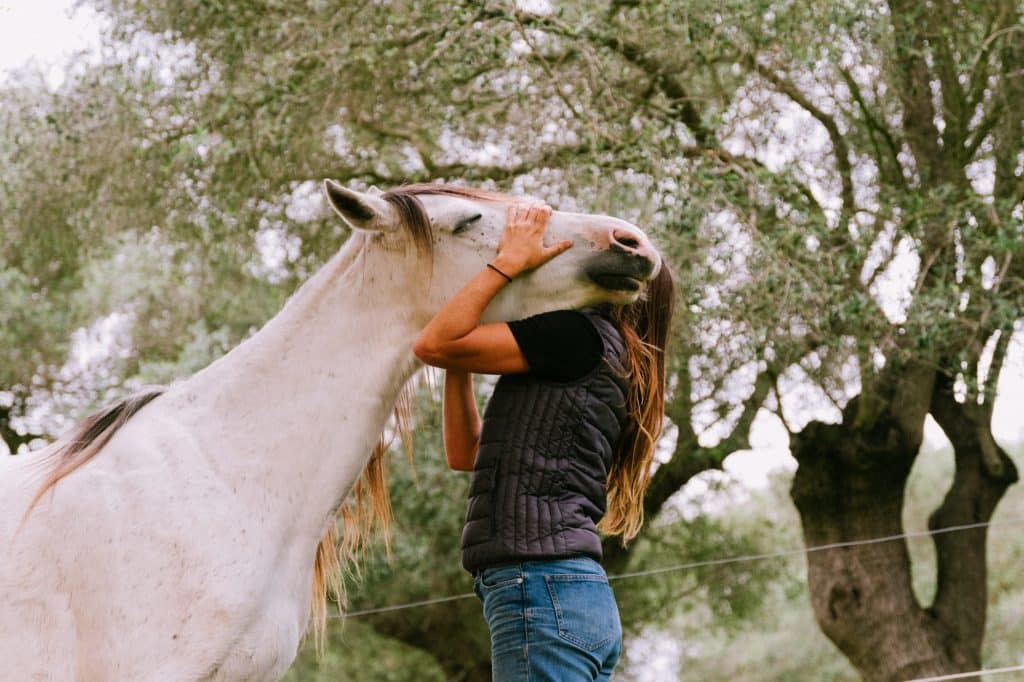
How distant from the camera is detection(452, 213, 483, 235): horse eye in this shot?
2453 mm

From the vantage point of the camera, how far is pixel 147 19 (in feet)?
26.5

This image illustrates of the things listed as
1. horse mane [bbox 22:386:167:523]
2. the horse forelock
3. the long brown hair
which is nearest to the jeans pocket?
the long brown hair

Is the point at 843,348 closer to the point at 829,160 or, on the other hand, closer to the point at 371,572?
the point at 829,160

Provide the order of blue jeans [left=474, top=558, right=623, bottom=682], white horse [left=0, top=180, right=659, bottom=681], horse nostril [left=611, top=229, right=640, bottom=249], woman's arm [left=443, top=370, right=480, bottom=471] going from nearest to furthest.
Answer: white horse [left=0, top=180, right=659, bottom=681] < blue jeans [left=474, top=558, right=623, bottom=682] < horse nostril [left=611, top=229, right=640, bottom=249] < woman's arm [left=443, top=370, right=480, bottom=471]

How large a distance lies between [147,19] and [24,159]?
169cm

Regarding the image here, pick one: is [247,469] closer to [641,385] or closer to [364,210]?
[364,210]

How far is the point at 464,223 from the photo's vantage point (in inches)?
96.8

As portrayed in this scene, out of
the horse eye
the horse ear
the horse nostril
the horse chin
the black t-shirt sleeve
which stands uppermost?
the horse ear

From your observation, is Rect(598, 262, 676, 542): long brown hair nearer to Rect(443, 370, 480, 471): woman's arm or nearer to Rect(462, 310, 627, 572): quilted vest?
Rect(462, 310, 627, 572): quilted vest

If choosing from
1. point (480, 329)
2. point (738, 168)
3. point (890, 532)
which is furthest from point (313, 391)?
point (890, 532)

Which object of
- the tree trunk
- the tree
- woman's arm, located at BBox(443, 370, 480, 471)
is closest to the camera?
woman's arm, located at BBox(443, 370, 480, 471)

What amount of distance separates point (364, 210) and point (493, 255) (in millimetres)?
312

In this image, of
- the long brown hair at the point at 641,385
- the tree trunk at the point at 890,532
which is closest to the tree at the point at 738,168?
the tree trunk at the point at 890,532

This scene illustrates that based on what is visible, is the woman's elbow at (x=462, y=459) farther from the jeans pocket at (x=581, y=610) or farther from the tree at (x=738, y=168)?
the tree at (x=738, y=168)
